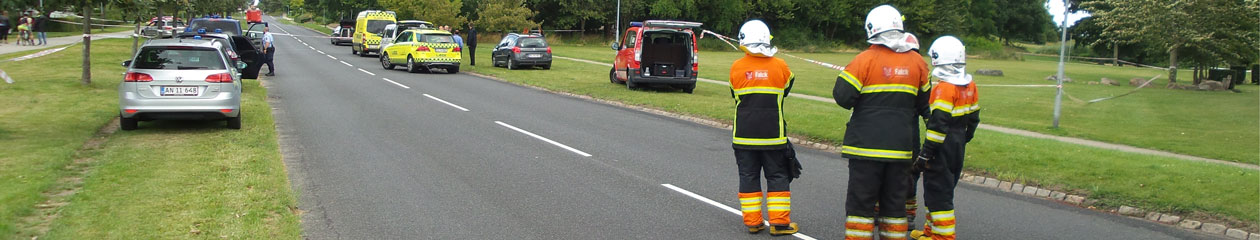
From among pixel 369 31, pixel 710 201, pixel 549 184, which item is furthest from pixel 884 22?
pixel 369 31

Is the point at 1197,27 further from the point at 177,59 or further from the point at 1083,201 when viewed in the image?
the point at 177,59

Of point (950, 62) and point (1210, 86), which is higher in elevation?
point (950, 62)

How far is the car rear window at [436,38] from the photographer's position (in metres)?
27.6

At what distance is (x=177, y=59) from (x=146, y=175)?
4081 mm

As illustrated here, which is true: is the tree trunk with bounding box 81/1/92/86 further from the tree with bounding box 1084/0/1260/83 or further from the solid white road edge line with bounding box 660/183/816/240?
the tree with bounding box 1084/0/1260/83

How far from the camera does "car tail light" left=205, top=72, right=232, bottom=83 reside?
1184 cm

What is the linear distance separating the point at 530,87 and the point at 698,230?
16287mm

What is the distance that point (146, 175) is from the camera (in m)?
8.42

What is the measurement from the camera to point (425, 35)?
2780 cm

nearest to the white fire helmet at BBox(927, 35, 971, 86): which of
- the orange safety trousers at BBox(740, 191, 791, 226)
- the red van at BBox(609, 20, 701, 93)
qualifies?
the orange safety trousers at BBox(740, 191, 791, 226)

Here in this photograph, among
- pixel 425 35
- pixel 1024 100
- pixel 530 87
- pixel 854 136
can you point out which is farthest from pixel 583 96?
pixel 854 136

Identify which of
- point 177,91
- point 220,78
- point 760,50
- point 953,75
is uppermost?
point 760,50

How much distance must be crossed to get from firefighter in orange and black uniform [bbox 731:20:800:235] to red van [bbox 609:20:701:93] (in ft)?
47.4

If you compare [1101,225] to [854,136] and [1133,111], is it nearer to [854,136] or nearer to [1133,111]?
[854,136]
